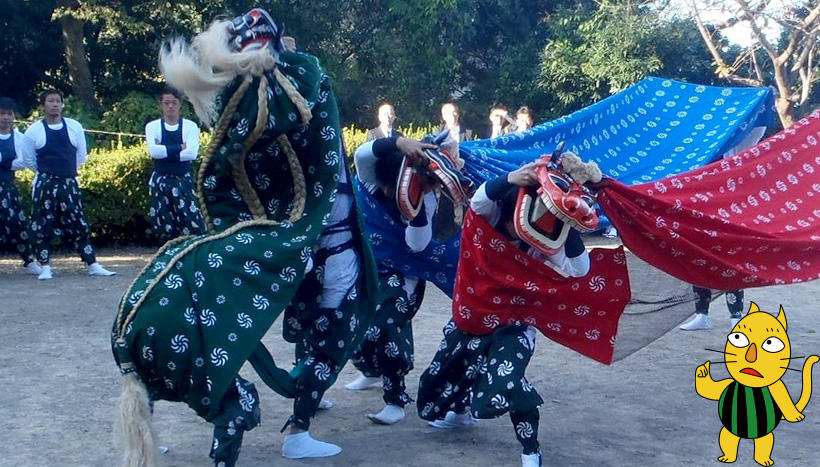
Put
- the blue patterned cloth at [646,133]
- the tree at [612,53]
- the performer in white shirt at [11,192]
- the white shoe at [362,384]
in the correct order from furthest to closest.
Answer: the tree at [612,53] < the performer in white shirt at [11,192] < the blue patterned cloth at [646,133] < the white shoe at [362,384]

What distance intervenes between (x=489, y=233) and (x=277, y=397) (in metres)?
1.71

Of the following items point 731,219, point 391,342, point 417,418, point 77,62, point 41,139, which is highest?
point 77,62

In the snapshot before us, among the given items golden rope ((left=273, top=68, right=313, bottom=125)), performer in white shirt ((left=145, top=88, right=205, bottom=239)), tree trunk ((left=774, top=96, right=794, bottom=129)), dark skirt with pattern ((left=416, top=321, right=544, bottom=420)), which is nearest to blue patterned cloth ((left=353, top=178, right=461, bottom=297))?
dark skirt with pattern ((left=416, top=321, right=544, bottom=420))

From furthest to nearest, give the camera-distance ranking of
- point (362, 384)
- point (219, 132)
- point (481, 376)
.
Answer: point (362, 384) → point (481, 376) → point (219, 132)

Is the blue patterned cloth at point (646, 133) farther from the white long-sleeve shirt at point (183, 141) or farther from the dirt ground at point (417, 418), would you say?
the white long-sleeve shirt at point (183, 141)

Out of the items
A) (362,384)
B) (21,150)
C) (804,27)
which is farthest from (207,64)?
(804,27)

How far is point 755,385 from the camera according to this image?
3953 mm

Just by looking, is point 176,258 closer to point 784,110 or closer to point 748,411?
point 748,411

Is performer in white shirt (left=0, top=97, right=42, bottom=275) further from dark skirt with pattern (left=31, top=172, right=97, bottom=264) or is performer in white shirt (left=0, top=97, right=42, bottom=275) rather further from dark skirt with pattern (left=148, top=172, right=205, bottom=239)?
dark skirt with pattern (left=148, top=172, right=205, bottom=239)

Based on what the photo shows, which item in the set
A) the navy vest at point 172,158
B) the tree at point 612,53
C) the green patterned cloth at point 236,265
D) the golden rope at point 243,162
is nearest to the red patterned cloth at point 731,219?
the green patterned cloth at point 236,265

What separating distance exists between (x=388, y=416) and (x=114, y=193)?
6787 millimetres

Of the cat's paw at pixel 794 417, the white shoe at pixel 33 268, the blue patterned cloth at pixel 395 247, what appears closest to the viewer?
the cat's paw at pixel 794 417

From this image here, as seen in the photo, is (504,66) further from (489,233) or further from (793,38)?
(489,233)

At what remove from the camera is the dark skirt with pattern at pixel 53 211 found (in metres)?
8.98
